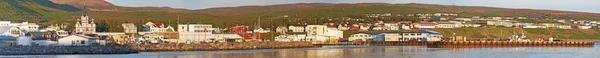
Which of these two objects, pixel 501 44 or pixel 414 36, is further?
pixel 414 36

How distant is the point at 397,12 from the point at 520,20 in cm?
2748

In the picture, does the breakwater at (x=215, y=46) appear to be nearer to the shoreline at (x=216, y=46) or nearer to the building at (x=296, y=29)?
the shoreline at (x=216, y=46)

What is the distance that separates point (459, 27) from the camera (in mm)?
138125

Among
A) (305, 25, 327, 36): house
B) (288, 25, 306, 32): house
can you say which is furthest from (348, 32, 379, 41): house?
(288, 25, 306, 32): house

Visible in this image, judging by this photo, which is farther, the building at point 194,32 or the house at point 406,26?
the house at point 406,26

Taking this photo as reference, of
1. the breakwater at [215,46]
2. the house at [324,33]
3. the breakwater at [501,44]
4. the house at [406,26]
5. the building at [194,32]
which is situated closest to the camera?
the breakwater at [215,46]

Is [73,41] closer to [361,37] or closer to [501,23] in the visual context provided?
[361,37]

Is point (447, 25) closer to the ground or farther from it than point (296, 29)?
farther from it

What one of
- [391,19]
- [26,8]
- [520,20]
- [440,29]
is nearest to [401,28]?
[440,29]

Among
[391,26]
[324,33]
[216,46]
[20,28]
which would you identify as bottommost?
[324,33]

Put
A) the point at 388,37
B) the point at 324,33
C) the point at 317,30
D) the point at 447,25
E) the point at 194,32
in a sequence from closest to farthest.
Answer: the point at 194,32, the point at 388,37, the point at 324,33, the point at 317,30, the point at 447,25

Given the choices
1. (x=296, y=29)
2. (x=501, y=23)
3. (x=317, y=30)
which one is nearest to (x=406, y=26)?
(x=296, y=29)

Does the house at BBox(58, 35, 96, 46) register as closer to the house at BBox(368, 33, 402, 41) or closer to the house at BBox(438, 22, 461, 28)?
the house at BBox(368, 33, 402, 41)

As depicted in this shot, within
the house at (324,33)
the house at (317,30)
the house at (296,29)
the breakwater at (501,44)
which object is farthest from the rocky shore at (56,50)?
the house at (296,29)
